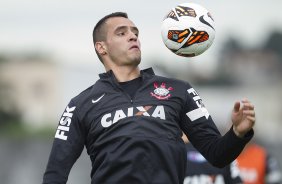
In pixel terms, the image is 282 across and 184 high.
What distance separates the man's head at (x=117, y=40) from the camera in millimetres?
7145

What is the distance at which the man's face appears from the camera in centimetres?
713

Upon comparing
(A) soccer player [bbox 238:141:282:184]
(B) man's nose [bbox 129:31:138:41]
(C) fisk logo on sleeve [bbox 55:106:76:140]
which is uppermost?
(B) man's nose [bbox 129:31:138:41]

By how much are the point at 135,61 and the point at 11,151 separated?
44.0 ft

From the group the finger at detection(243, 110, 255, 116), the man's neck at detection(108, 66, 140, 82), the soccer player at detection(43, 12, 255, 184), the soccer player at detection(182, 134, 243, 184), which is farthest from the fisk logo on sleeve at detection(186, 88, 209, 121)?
the soccer player at detection(182, 134, 243, 184)

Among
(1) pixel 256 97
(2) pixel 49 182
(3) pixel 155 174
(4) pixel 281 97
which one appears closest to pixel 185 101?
(3) pixel 155 174

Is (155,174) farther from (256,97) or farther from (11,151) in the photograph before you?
(256,97)

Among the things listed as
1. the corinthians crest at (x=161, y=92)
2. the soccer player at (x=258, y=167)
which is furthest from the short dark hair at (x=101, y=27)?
the soccer player at (x=258, y=167)

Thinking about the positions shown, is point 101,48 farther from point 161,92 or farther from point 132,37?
point 161,92

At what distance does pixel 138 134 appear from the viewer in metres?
6.75

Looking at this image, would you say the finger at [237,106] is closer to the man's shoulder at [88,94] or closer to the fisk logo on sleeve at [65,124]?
the man's shoulder at [88,94]

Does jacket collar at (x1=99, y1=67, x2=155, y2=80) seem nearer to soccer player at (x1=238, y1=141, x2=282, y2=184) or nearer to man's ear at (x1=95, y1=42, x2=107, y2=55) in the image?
man's ear at (x1=95, y1=42, x2=107, y2=55)

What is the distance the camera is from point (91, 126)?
6.98 m

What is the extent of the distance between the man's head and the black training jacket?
0.17 meters

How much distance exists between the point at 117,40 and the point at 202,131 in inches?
37.7
